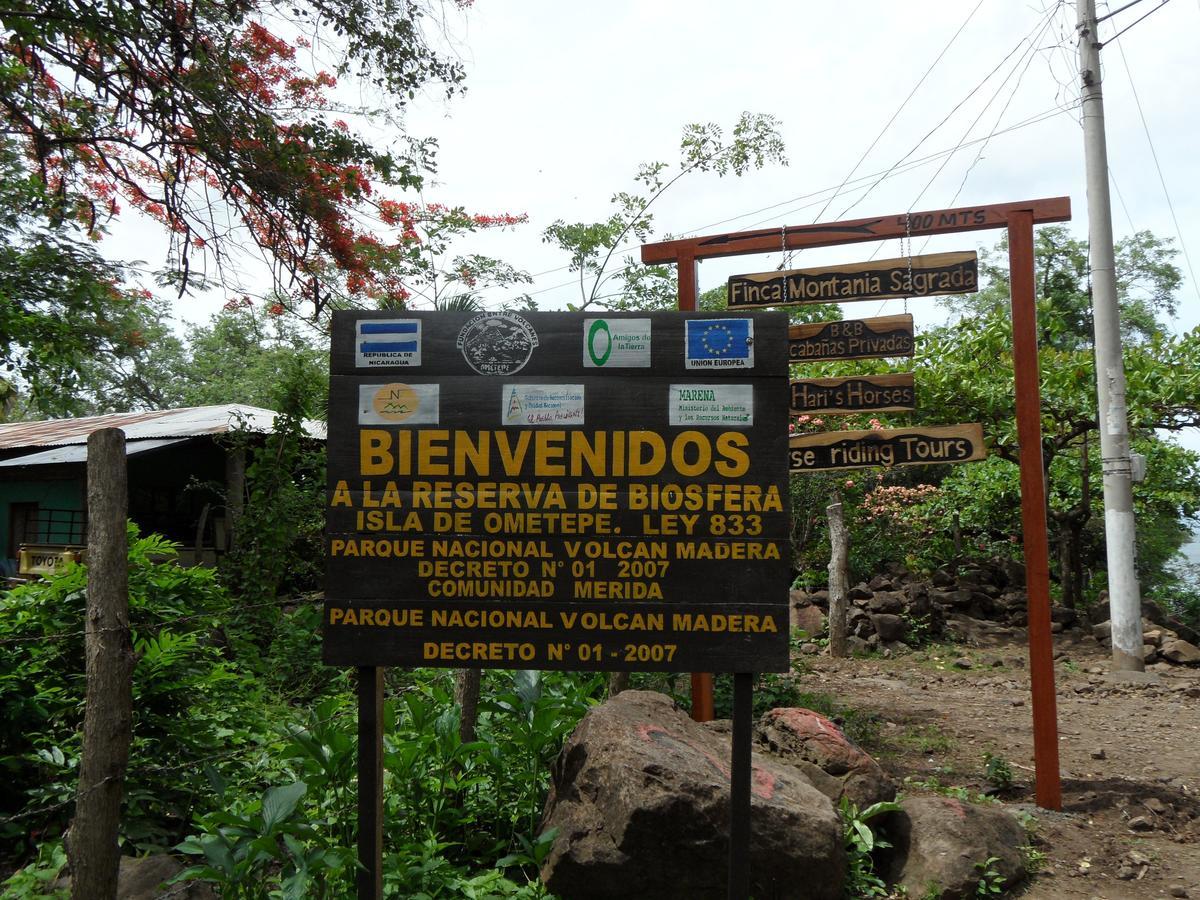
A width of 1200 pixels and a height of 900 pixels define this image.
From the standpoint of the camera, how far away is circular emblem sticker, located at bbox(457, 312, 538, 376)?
3531 millimetres

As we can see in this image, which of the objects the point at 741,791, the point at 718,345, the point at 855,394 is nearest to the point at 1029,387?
the point at 855,394

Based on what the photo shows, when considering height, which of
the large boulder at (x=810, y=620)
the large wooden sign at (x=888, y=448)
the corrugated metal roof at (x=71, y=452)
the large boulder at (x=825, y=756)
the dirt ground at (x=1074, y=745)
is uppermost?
the corrugated metal roof at (x=71, y=452)

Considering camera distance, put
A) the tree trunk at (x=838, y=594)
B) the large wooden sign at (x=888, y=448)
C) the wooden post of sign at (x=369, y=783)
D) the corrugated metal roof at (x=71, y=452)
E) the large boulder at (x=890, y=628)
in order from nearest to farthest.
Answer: the wooden post of sign at (x=369, y=783) < the large wooden sign at (x=888, y=448) < the tree trunk at (x=838, y=594) < the large boulder at (x=890, y=628) < the corrugated metal roof at (x=71, y=452)

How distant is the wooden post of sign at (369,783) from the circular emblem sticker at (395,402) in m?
0.97

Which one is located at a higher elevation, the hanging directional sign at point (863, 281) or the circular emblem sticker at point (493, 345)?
the hanging directional sign at point (863, 281)

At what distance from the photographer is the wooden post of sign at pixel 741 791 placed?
3354 mm

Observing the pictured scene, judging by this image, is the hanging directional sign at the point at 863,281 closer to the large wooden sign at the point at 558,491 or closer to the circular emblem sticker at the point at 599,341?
the large wooden sign at the point at 558,491

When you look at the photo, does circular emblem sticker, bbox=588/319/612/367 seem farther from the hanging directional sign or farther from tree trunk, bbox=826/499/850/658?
tree trunk, bbox=826/499/850/658

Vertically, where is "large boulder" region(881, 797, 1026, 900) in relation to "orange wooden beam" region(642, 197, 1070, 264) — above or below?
below

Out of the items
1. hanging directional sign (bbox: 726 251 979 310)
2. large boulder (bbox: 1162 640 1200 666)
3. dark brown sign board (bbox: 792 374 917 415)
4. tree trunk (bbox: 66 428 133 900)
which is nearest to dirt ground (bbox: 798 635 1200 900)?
large boulder (bbox: 1162 640 1200 666)

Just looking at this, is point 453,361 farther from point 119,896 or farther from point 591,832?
point 119,896

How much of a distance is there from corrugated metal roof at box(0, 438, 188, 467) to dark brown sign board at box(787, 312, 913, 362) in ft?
34.5

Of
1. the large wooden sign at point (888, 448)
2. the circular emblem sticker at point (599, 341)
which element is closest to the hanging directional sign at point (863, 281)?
the large wooden sign at point (888, 448)

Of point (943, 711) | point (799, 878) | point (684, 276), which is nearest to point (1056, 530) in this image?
point (943, 711)
